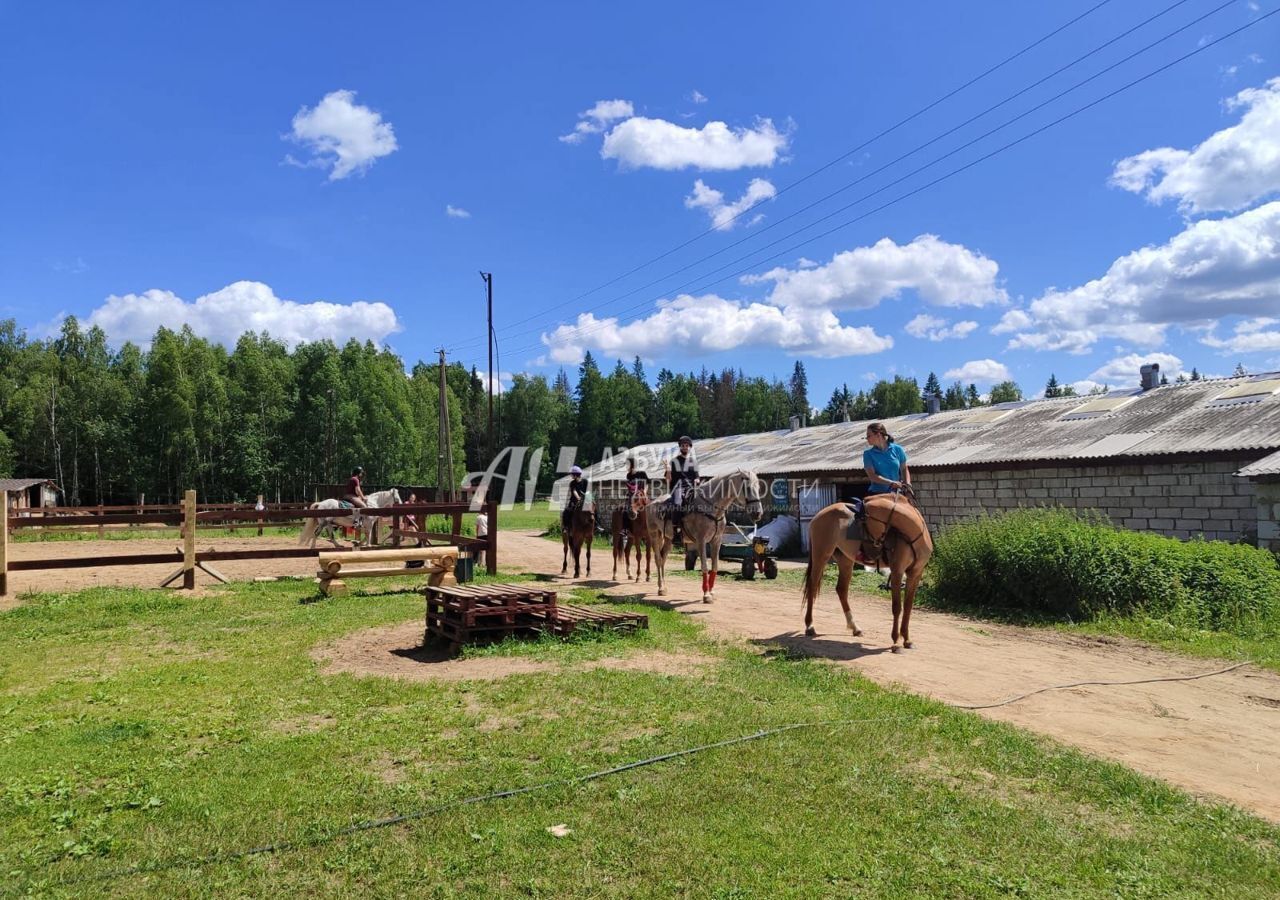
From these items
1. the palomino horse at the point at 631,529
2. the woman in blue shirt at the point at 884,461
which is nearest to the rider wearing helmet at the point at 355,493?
the palomino horse at the point at 631,529

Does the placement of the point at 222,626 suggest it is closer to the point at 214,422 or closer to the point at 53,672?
the point at 53,672

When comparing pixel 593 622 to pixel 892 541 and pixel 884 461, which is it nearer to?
pixel 892 541

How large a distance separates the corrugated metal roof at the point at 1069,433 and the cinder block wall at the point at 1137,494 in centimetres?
44

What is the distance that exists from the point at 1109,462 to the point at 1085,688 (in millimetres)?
11123

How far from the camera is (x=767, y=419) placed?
98750 mm

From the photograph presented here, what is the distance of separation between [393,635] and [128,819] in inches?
214

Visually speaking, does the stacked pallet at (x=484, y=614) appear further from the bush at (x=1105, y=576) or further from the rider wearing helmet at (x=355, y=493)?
the rider wearing helmet at (x=355, y=493)

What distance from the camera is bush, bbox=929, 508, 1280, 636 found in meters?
10.3

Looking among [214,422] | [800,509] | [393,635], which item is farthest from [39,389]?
[393,635]

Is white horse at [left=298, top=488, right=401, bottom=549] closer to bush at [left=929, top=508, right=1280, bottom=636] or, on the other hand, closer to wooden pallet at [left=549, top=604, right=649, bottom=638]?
wooden pallet at [left=549, top=604, right=649, bottom=638]

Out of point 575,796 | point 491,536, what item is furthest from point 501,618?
point 491,536

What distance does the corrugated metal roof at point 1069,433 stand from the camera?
15.4 metres

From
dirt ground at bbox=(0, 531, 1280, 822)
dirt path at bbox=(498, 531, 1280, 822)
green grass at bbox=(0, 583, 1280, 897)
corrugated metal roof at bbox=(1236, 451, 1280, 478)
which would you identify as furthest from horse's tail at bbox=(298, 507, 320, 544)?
corrugated metal roof at bbox=(1236, 451, 1280, 478)

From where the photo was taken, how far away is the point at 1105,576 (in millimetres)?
11016
